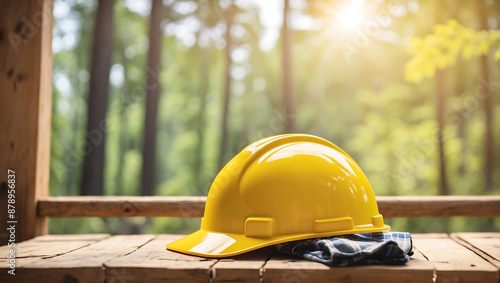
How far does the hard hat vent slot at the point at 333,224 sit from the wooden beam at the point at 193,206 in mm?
1078

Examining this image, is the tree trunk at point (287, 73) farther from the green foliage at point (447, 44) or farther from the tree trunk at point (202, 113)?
the tree trunk at point (202, 113)

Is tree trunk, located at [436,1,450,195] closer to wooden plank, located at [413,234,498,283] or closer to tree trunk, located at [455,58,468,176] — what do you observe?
tree trunk, located at [455,58,468,176]

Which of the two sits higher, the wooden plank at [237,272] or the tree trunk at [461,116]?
the tree trunk at [461,116]

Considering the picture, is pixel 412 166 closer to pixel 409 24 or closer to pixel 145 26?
pixel 409 24

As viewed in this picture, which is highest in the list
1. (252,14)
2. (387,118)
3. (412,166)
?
(252,14)

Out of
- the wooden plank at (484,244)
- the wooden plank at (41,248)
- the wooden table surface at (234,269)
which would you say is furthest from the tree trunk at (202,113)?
the wooden table surface at (234,269)

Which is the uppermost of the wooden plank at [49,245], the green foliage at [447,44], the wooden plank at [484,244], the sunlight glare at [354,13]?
the sunlight glare at [354,13]

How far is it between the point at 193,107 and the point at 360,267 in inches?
887

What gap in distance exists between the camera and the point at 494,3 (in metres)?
10.7

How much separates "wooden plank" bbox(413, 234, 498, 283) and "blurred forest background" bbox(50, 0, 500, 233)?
4063 millimetres

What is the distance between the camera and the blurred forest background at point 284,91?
31.8ft

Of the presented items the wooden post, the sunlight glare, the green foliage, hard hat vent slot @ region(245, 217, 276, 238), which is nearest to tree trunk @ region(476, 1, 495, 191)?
the sunlight glare

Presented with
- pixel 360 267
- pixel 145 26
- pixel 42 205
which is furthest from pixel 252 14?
pixel 360 267

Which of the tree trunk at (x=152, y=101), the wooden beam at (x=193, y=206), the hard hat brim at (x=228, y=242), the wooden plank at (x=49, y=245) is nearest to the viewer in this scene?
the hard hat brim at (x=228, y=242)
